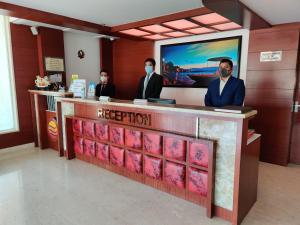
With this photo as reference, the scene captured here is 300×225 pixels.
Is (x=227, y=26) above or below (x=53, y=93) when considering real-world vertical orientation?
above

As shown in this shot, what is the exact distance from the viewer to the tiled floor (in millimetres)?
2174

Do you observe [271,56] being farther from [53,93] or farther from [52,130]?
[52,130]

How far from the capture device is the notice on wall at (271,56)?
3.52 meters

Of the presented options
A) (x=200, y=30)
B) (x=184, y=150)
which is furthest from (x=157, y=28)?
(x=184, y=150)

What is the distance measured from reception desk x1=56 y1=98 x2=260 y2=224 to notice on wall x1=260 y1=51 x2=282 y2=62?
6.14 feet

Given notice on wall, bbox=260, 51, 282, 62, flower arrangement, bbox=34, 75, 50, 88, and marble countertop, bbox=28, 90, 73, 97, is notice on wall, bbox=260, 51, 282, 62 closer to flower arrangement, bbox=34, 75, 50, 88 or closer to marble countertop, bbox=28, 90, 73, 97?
marble countertop, bbox=28, 90, 73, 97

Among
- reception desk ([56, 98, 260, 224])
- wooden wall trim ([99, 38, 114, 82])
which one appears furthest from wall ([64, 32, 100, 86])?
reception desk ([56, 98, 260, 224])

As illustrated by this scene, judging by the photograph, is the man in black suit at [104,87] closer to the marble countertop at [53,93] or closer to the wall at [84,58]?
the marble countertop at [53,93]

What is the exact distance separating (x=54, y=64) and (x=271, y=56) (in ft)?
14.3

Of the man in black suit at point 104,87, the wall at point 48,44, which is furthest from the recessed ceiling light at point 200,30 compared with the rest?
the wall at point 48,44

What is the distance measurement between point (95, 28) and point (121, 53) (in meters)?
1.81

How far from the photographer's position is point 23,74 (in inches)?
174

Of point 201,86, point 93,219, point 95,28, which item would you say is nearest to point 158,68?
point 201,86

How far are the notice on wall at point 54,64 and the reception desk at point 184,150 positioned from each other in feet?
6.23
